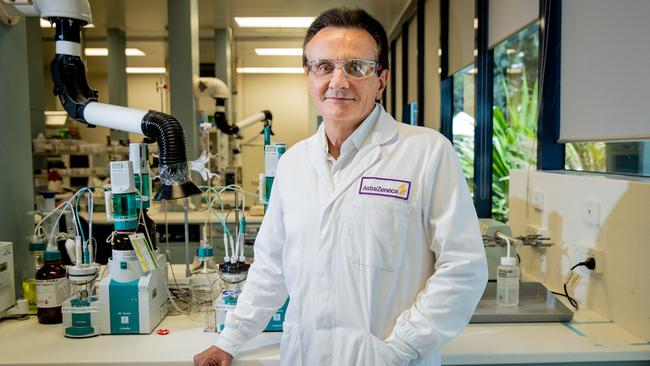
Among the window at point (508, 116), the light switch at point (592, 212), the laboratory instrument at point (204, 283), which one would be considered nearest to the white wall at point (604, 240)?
the light switch at point (592, 212)

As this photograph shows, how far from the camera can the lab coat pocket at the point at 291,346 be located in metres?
1.25

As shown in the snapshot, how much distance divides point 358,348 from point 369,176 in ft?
1.28

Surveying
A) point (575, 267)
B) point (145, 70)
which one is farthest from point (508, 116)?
point (145, 70)

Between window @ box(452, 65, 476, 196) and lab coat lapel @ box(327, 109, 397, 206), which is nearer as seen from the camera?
lab coat lapel @ box(327, 109, 397, 206)

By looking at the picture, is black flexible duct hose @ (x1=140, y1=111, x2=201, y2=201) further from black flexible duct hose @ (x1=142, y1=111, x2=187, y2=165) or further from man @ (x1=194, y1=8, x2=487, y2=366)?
man @ (x1=194, y1=8, x2=487, y2=366)

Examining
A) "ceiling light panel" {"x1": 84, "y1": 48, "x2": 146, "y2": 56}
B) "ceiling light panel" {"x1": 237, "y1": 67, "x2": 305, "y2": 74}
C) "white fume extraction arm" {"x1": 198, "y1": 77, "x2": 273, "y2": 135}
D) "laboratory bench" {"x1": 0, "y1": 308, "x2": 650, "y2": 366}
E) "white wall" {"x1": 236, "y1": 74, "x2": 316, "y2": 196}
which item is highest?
"ceiling light panel" {"x1": 84, "y1": 48, "x2": 146, "y2": 56}

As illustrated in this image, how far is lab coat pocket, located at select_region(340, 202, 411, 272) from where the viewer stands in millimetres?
1143

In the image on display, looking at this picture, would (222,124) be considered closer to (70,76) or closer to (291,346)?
(70,76)

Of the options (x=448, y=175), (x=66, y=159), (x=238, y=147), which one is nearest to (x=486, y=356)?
(x=448, y=175)

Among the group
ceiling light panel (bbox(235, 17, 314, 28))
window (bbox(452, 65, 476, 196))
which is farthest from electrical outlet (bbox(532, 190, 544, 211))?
ceiling light panel (bbox(235, 17, 314, 28))

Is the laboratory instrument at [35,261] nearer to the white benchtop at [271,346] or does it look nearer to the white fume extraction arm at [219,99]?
the white benchtop at [271,346]

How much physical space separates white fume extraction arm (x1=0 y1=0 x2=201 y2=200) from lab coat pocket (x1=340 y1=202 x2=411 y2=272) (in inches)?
27.3

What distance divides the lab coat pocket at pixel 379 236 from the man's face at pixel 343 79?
0.24 meters

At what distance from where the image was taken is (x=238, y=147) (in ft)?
17.7
